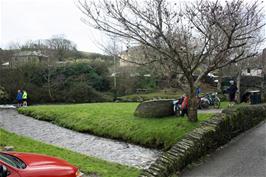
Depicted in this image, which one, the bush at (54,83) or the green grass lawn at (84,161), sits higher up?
the bush at (54,83)

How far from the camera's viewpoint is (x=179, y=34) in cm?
1299

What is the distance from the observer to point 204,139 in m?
10.4

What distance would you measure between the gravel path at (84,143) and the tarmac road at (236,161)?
2.37 m

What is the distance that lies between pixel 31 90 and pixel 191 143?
27.8m

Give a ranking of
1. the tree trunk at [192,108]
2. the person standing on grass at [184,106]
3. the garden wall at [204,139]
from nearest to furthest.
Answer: the garden wall at [204,139] → the tree trunk at [192,108] → the person standing on grass at [184,106]

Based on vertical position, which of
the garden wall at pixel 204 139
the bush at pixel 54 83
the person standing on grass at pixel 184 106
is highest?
the bush at pixel 54 83

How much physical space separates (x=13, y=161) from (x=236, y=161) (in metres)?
6.61

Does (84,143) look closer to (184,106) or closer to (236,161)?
(184,106)

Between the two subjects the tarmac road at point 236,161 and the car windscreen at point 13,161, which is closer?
the car windscreen at point 13,161

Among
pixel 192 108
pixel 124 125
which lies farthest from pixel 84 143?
pixel 192 108

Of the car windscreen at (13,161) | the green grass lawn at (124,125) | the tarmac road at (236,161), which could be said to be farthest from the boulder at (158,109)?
the car windscreen at (13,161)

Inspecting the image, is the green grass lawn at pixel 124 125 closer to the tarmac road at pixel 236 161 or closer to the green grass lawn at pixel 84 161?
the tarmac road at pixel 236 161

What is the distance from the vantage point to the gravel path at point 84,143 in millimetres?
12195

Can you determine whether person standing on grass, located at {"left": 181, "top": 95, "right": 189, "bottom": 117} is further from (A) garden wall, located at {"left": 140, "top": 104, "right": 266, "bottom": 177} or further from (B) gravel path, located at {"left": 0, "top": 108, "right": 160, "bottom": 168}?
(B) gravel path, located at {"left": 0, "top": 108, "right": 160, "bottom": 168}
